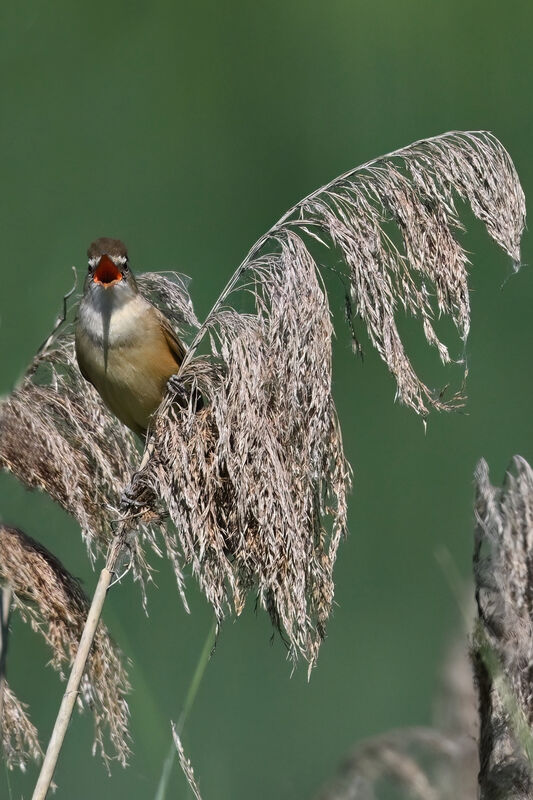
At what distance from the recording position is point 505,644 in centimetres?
126

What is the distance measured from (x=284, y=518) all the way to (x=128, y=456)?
0.42 meters

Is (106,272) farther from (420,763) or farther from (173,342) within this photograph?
(420,763)

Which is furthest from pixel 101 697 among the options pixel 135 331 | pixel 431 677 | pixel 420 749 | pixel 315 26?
pixel 315 26

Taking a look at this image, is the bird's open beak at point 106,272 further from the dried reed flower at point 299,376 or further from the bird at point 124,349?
the dried reed flower at point 299,376

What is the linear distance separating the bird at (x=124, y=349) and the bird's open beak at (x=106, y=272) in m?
0.29

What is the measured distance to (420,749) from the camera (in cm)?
186

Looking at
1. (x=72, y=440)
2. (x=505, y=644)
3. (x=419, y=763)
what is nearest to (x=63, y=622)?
(x=72, y=440)

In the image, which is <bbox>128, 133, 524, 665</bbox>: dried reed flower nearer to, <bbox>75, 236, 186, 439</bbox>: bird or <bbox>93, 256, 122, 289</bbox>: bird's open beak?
<bbox>93, 256, 122, 289</bbox>: bird's open beak

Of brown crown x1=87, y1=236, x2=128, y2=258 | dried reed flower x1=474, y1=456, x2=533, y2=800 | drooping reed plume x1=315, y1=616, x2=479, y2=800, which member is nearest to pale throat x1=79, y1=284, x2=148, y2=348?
brown crown x1=87, y1=236, x2=128, y2=258

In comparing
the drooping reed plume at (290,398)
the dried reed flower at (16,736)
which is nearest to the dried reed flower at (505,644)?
the drooping reed plume at (290,398)

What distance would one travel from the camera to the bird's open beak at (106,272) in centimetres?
192

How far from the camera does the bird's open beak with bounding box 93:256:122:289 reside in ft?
6.31

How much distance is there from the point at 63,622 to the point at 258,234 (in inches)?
129

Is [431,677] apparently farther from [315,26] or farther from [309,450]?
[315,26]
